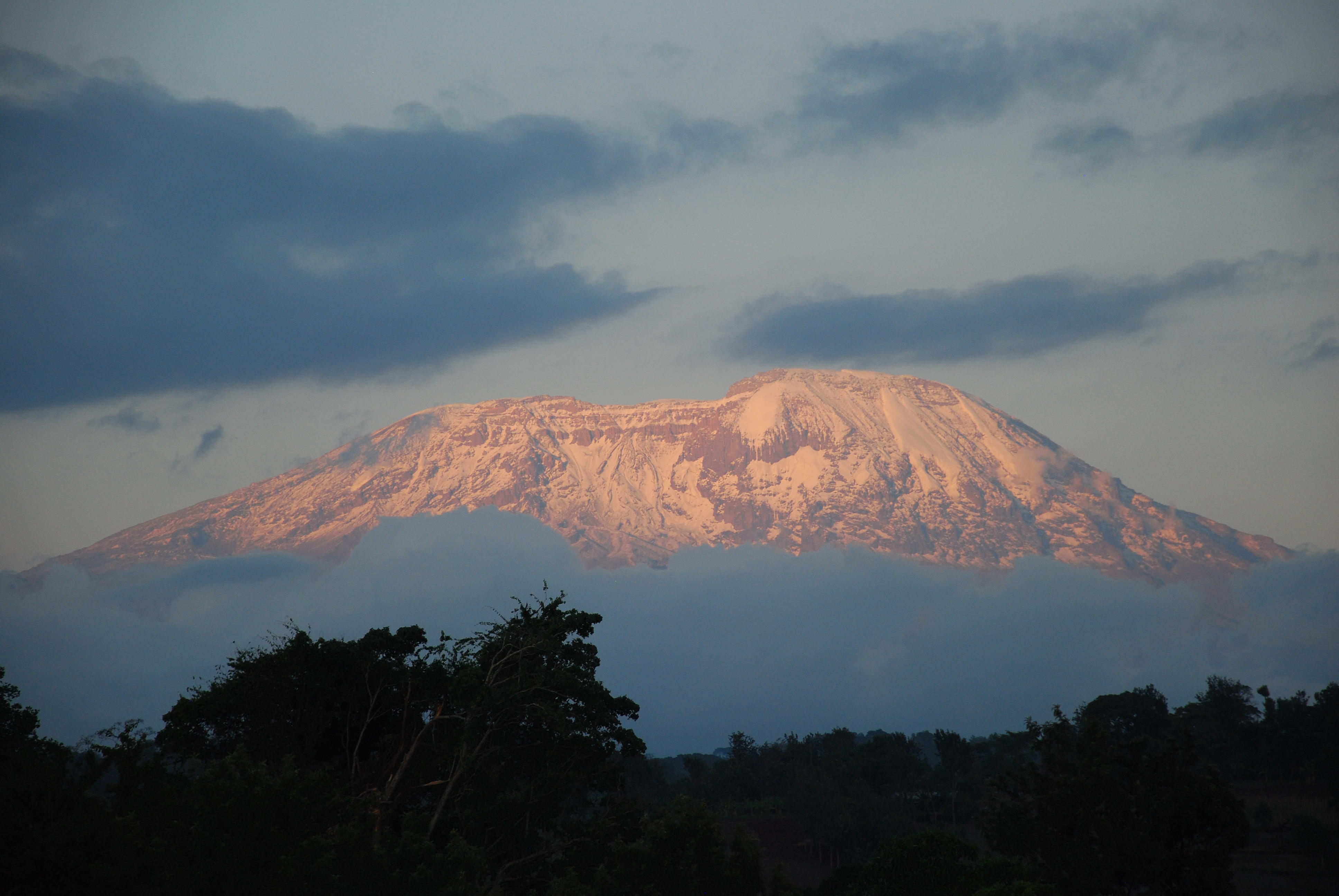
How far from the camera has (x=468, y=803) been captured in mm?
39500

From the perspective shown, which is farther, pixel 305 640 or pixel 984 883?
pixel 305 640

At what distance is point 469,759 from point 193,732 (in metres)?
11.8

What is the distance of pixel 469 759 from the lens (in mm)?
39719

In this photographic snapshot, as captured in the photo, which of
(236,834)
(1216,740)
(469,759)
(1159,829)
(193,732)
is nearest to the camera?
(236,834)

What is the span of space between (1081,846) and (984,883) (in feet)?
16.3

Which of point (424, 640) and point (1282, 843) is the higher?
point (424, 640)

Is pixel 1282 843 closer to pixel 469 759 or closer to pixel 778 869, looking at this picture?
pixel 778 869

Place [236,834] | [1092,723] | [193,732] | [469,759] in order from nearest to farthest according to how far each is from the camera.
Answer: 1. [236,834]
2. [1092,723]
3. [469,759]
4. [193,732]

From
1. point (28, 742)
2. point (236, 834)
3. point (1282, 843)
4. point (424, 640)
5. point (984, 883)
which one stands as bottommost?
point (1282, 843)

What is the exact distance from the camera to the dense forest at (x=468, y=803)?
24.2 metres

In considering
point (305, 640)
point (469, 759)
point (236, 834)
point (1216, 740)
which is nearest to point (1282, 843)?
point (1216, 740)

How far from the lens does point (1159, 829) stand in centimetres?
3472

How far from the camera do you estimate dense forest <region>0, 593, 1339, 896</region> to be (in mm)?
24250

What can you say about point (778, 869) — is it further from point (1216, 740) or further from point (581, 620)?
point (1216, 740)
